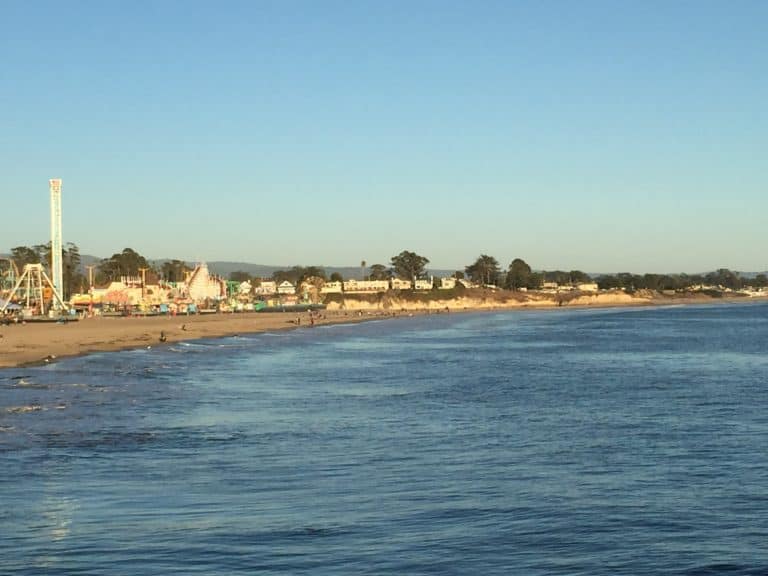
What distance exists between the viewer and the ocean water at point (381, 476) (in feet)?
49.1

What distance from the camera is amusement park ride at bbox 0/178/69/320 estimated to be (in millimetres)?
120750

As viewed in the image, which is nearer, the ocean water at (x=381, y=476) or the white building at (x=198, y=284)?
the ocean water at (x=381, y=476)

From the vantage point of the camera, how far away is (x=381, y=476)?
21156 millimetres

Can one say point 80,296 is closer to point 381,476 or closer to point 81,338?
point 81,338

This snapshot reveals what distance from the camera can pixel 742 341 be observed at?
284ft

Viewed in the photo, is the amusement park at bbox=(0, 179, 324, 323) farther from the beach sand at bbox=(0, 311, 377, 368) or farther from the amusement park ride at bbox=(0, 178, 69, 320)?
the beach sand at bbox=(0, 311, 377, 368)

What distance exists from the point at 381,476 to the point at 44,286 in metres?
124

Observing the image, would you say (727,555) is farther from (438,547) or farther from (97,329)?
(97,329)

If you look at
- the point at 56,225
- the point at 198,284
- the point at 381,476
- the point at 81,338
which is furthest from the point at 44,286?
the point at 381,476

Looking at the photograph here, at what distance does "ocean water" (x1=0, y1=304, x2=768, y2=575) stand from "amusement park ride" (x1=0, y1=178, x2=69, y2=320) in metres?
78.7

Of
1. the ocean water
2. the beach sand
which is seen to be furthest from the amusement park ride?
the ocean water

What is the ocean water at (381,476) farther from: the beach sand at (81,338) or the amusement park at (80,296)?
the amusement park at (80,296)

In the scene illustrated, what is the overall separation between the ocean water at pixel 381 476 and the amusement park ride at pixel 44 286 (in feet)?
258

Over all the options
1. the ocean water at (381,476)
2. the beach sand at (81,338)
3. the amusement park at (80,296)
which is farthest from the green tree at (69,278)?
the ocean water at (381,476)
